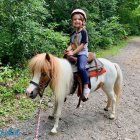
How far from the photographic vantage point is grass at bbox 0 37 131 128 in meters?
5.23

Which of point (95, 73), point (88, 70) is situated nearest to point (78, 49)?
point (88, 70)

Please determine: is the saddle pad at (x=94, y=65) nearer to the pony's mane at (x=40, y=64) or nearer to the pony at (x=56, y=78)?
the pony at (x=56, y=78)

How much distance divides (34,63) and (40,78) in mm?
239

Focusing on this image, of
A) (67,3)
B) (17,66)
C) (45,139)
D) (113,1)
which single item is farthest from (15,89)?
(113,1)

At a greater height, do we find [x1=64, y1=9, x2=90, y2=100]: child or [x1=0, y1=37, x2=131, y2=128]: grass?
[x1=64, y1=9, x2=90, y2=100]: child

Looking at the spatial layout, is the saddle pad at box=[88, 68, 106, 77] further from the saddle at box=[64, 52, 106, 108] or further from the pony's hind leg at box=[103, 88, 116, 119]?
the pony's hind leg at box=[103, 88, 116, 119]

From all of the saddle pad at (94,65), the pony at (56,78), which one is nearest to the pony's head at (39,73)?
the pony at (56,78)

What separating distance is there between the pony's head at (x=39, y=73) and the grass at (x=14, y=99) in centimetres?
109

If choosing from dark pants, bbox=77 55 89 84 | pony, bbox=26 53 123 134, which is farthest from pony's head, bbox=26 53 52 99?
dark pants, bbox=77 55 89 84

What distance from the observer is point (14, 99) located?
589 centimetres

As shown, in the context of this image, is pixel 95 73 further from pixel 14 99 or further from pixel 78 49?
pixel 14 99

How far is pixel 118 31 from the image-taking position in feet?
54.2

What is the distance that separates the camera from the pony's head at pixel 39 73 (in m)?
4.16

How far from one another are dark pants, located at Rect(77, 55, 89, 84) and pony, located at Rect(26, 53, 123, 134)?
0.15m
